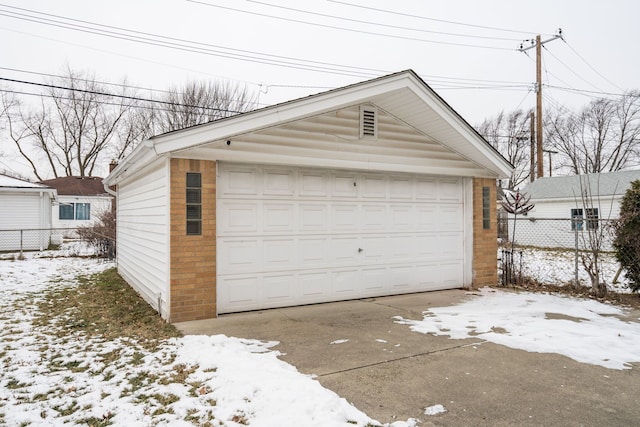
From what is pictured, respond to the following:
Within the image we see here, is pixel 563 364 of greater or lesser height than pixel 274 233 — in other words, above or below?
below

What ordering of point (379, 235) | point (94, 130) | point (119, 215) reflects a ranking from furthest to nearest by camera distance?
point (94, 130) → point (119, 215) → point (379, 235)

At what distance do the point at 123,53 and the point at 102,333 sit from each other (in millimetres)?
16770

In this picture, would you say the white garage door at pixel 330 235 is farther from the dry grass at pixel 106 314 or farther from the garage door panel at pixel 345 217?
the dry grass at pixel 106 314

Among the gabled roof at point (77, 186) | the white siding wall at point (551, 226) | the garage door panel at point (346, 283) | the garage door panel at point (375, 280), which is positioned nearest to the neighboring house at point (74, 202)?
the gabled roof at point (77, 186)

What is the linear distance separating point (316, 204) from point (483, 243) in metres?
4.00

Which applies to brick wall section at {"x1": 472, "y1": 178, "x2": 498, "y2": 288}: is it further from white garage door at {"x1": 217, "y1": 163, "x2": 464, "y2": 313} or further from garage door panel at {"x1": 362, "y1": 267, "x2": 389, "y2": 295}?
garage door panel at {"x1": 362, "y1": 267, "x2": 389, "y2": 295}

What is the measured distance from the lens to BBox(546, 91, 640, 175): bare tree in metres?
29.2

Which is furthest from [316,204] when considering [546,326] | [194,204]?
[546,326]

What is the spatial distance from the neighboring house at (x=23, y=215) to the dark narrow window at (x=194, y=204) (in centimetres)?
1472

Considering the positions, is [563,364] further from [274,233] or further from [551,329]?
[274,233]

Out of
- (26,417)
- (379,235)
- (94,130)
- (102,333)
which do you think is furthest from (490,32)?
(94,130)

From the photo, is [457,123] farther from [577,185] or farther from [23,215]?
[23,215]

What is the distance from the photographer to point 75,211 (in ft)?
84.7

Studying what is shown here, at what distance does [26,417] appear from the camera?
297 cm
